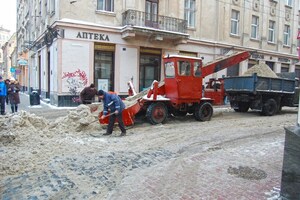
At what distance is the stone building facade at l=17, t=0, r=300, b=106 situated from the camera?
1642cm

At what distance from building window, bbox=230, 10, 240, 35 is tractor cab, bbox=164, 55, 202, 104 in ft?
47.4

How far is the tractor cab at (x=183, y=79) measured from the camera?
10.6 meters

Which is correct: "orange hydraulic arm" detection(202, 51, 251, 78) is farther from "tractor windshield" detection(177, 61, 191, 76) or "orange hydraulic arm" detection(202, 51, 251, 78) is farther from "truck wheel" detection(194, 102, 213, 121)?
"truck wheel" detection(194, 102, 213, 121)

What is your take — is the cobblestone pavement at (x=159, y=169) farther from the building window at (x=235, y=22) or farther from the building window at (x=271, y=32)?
the building window at (x=271, y=32)

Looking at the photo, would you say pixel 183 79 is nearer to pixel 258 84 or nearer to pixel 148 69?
pixel 258 84

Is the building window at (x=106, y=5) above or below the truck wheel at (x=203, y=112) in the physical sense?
above

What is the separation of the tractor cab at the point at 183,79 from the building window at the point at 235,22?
14.5m

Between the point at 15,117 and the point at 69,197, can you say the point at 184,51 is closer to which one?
the point at 15,117

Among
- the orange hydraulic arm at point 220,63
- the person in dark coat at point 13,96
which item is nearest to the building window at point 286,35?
the orange hydraulic arm at point 220,63

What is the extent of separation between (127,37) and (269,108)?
9.26m

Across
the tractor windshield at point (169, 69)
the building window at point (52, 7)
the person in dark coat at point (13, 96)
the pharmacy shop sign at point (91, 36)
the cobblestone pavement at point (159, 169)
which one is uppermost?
the building window at point (52, 7)

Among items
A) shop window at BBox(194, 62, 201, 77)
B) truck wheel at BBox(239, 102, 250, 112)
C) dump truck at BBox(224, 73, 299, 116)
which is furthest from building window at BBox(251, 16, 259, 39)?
shop window at BBox(194, 62, 201, 77)

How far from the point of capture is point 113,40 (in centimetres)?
1758

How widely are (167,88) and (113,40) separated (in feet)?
25.7
